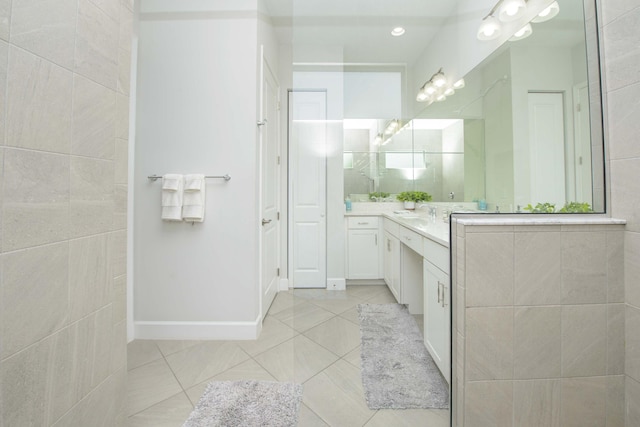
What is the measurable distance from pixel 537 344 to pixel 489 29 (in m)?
1.53

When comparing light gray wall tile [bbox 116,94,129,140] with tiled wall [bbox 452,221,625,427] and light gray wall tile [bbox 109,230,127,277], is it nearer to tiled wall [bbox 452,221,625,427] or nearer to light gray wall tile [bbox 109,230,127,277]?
light gray wall tile [bbox 109,230,127,277]

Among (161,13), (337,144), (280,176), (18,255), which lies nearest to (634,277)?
(337,144)

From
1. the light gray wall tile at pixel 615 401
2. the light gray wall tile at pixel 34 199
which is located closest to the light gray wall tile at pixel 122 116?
the light gray wall tile at pixel 34 199

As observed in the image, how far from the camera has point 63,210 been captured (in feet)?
2.32

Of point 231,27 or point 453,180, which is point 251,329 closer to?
point 453,180

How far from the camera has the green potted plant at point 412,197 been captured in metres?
1.68

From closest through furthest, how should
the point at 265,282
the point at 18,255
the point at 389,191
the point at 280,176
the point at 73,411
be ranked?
the point at 18,255 → the point at 73,411 → the point at 265,282 → the point at 389,191 → the point at 280,176

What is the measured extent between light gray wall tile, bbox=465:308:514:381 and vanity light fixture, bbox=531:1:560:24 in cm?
127

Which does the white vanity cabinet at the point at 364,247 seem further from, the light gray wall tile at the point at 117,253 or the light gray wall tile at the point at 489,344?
the light gray wall tile at the point at 117,253

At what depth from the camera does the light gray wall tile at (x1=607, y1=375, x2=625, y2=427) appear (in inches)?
36.8

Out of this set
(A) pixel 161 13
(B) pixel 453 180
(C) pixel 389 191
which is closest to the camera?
(B) pixel 453 180

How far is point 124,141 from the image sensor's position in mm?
944

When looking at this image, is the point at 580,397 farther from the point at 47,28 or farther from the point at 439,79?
the point at 47,28

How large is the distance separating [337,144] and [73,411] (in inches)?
65.1
